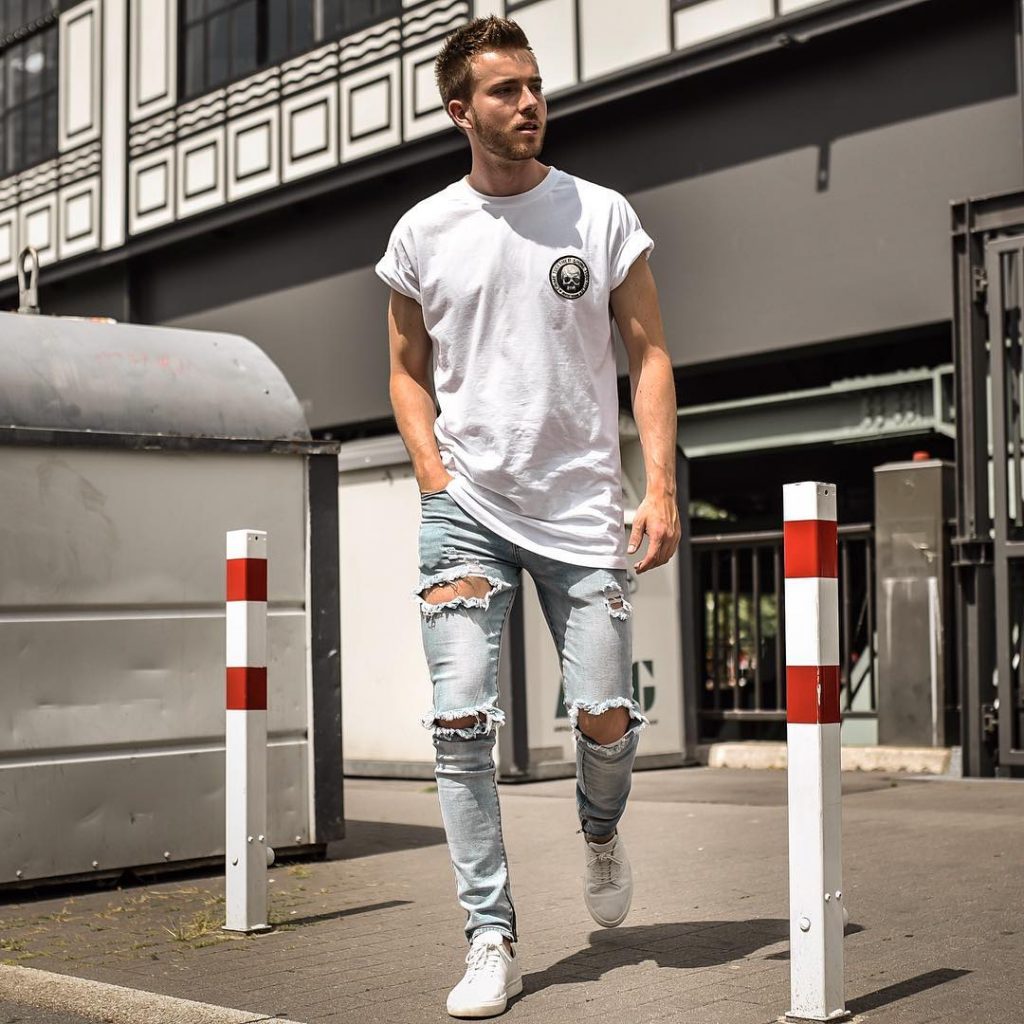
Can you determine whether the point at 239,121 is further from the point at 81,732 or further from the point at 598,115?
the point at 81,732

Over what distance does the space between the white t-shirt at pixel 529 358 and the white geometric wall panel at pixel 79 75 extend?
51.5ft

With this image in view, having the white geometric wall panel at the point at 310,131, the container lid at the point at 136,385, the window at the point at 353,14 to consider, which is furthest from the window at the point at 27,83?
the container lid at the point at 136,385

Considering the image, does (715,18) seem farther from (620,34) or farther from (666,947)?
(666,947)

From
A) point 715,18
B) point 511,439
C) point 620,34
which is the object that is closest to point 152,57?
point 620,34

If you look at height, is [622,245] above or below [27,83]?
below

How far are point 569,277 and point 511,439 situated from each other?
38cm

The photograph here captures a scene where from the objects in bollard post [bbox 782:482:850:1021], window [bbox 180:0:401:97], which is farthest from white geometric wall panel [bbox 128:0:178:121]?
bollard post [bbox 782:482:850:1021]

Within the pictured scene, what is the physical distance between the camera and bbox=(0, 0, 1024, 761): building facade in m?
11.2

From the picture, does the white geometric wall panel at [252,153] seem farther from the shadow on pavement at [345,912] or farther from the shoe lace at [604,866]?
the shoe lace at [604,866]

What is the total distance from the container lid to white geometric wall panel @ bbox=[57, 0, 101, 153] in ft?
43.5

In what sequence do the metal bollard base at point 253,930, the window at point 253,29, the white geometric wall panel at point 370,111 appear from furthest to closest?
the window at point 253,29 → the white geometric wall panel at point 370,111 → the metal bollard base at point 253,930

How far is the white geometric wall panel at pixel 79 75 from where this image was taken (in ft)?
61.2

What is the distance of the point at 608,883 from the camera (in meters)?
4.08

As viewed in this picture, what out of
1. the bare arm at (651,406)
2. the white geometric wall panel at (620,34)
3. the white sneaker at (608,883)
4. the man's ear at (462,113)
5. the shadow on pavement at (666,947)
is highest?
the white geometric wall panel at (620,34)
